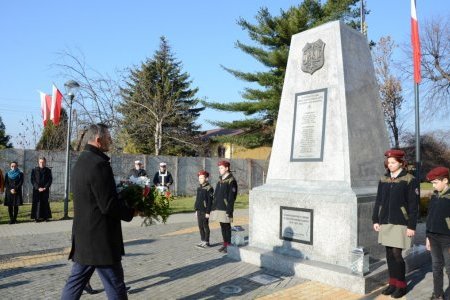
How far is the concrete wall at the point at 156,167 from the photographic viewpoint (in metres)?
17.7

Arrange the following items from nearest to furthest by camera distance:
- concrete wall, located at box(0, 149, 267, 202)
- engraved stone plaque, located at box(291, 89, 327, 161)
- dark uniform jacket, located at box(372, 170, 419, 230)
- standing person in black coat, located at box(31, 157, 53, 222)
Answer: dark uniform jacket, located at box(372, 170, 419, 230), engraved stone plaque, located at box(291, 89, 327, 161), standing person in black coat, located at box(31, 157, 53, 222), concrete wall, located at box(0, 149, 267, 202)

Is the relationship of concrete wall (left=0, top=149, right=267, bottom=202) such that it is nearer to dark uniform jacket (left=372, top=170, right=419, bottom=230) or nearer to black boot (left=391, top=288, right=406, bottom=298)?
dark uniform jacket (left=372, top=170, right=419, bottom=230)

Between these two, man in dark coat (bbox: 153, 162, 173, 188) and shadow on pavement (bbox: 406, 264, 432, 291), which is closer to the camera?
shadow on pavement (bbox: 406, 264, 432, 291)

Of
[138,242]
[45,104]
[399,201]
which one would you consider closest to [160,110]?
[45,104]

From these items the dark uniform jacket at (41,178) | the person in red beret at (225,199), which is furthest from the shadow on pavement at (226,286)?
the dark uniform jacket at (41,178)

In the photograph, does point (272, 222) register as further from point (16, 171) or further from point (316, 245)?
point (16, 171)

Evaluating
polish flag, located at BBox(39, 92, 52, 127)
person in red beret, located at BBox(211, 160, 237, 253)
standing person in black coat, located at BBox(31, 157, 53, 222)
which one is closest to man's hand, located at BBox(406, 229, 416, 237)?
person in red beret, located at BBox(211, 160, 237, 253)

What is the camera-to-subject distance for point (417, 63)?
31.6 feet

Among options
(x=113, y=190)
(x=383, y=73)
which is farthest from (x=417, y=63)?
(x=383, y=73)

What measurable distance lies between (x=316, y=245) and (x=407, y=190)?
162 cm

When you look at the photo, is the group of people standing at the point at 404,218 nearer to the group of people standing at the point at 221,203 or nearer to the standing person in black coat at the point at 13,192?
the group of people standing at the point at 221,203

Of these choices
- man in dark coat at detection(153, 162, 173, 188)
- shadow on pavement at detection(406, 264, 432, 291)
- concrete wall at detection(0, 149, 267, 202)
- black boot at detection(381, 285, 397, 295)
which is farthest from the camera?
concrete wall at detection(0, 149, 267, 202)

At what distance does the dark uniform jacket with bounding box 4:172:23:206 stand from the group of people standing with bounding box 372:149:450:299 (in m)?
10.5

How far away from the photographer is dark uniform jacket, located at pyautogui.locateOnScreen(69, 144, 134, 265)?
3.78m
